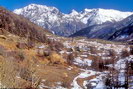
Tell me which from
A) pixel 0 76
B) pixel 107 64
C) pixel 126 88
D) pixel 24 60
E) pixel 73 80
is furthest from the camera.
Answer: pixel 107 64

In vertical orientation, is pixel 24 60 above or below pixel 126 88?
above

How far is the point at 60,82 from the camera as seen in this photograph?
322 ft

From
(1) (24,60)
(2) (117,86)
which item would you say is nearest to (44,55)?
(1) (24,60)

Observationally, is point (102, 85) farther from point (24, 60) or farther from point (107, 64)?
point (107, 64)

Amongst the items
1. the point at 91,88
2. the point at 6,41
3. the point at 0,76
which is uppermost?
the point at 6,41

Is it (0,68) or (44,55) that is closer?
(0,68)

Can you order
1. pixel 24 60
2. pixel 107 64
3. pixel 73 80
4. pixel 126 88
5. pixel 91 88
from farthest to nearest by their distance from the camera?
pixel 107 64 → pixel 24 60 → pixel 73 80 → pixel 91 88 → pixel 126 88

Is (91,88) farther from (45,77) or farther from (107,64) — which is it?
(107,64)

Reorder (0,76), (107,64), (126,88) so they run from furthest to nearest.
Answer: (107,64) → (126,88) → (0,76)

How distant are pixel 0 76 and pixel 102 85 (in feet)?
243

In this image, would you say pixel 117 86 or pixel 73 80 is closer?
pixel 117 86

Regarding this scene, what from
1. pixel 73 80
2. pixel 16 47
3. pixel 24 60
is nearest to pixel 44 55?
pixel 16 47

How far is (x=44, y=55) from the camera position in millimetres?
149250

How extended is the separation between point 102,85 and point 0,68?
72.7 meters
